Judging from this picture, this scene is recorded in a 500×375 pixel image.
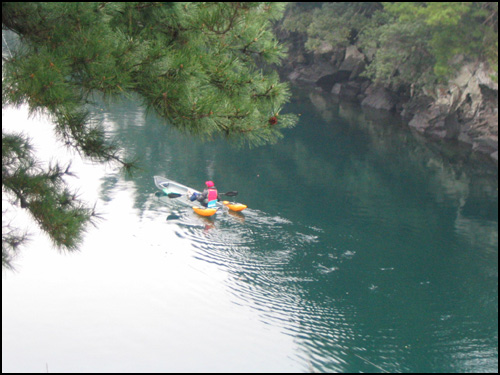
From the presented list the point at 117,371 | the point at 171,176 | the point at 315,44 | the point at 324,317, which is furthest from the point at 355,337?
the point at 315,44

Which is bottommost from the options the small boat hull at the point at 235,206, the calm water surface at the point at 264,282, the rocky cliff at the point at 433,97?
the calm water surface at the point at 264,282

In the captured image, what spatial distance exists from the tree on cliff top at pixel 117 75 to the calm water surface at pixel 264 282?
32.3 inches

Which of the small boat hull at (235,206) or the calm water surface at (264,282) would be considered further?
the small boat hull at (235,206)

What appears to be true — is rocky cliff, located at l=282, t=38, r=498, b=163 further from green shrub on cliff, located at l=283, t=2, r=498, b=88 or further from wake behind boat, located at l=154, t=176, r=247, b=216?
wake behind boat, located at l=154, t=176, r=247, b=216

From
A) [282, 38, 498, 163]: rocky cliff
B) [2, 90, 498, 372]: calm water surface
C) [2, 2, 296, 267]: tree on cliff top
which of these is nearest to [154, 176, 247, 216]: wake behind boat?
[2, 90, 498, 372]: calm water surface

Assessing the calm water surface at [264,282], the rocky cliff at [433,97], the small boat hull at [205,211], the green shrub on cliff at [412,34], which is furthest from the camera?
the rocky cliff at [433,97]

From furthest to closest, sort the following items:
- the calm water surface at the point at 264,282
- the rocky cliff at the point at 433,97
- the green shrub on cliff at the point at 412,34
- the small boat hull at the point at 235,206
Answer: the rocky cliff at the point at 433,97 < the green shrub on cliff at the point at 412,34 < the small boat hull at the point at 235,206 < the calm water surface at the point at 264,282

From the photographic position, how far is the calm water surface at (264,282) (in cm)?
Answer: 975

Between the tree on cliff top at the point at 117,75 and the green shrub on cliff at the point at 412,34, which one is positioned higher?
the green shrub on cliff at the point at 412,34

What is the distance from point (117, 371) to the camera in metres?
9.06

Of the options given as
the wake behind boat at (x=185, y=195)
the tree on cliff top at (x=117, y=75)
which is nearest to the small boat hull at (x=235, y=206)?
the wake behind boat at (x=185, y=195)

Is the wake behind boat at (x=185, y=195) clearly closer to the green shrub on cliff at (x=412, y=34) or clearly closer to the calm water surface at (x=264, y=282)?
the calm water surface at (x=264, y=282)

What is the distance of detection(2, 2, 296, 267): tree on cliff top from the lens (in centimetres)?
447

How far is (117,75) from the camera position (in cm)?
463
